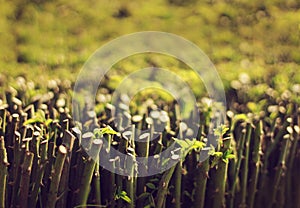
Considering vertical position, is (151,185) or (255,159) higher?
(255,159)

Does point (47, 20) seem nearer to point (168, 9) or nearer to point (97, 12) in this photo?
point (97, 12)

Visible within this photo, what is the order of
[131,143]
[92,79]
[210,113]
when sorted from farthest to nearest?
[92,79], [210,113], [131,143]

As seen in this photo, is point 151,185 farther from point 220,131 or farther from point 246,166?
point 246,166

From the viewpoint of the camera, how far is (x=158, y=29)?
423 centimetres

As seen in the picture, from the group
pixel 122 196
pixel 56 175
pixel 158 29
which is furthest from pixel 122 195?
pixel 158 29

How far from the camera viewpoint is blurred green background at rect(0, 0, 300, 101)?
331cm

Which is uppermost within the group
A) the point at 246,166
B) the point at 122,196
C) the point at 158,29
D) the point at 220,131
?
the point at 158,29

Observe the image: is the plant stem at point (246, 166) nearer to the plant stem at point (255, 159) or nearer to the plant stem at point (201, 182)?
the plant stem at point (255, 159)

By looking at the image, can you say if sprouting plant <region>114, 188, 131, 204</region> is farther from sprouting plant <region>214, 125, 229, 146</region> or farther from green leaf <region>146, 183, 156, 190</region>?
sprouting plant <region>214, 125, 229, 146</region>

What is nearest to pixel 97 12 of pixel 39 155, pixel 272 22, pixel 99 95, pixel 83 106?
pixel 272 22

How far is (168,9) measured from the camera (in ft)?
14.8

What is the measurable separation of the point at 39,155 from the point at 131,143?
325mm

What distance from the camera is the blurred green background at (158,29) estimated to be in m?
3.31

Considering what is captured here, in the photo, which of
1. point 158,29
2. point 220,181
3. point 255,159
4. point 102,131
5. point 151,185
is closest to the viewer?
point 102,131
